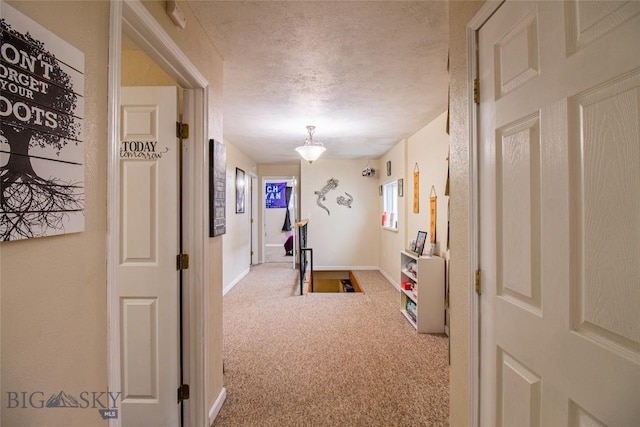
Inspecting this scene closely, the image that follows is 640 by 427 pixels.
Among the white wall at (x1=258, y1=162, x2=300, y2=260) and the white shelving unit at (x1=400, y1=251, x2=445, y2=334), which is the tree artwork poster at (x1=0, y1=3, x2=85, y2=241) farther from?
the white wall at (x1=258, y1=162, x2=300, y2=260)

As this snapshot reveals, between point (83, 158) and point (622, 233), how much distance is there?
1.37m

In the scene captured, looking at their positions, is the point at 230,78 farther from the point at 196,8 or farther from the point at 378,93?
the point at 378,93

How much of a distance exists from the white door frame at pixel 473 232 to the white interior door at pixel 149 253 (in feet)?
4.99

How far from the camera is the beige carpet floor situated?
1.83 m

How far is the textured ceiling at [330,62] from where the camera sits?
1.57 metres

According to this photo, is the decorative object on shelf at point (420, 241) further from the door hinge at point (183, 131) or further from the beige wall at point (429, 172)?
the door hinge at point (183, 131)

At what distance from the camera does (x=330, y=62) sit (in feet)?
6.84

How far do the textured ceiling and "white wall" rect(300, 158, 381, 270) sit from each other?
2343mm

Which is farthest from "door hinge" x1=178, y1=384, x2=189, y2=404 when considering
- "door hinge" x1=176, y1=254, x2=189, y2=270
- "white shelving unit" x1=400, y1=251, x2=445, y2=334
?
"white shelving unit" x1=400, y1=251, x2=445, y2=334

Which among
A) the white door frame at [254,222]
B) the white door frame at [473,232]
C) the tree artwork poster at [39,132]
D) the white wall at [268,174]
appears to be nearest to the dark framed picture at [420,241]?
the white door frame at [473,232]

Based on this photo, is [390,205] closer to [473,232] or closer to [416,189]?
[416,189]

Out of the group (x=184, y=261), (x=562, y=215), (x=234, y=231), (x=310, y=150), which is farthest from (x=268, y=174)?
(x=562, y=215)

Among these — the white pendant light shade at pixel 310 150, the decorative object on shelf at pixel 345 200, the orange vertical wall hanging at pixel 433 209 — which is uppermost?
the white pendant light shade at pixel 310 150

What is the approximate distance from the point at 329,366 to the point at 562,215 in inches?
84.8
